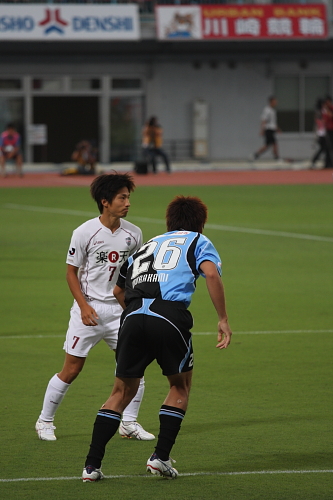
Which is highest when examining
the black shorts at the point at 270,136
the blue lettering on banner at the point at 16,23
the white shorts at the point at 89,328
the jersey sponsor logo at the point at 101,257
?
the blue lettering on banner at the point at 16,23

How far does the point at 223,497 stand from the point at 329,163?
3030 cm

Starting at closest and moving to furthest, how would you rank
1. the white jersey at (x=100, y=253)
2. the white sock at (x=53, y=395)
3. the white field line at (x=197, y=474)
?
the white field line at (x=197, y=474)
the white jersey at (x=100, y=253)
the white sock at (x=53, y=395)

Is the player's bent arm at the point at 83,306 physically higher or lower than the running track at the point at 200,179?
lower

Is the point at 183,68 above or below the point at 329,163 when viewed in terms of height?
above

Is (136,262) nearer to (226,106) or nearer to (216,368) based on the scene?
(216,368)

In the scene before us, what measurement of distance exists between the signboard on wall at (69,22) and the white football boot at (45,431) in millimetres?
31476

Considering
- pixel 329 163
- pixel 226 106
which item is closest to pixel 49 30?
pixel 226 106

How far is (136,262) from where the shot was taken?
18.5 feet

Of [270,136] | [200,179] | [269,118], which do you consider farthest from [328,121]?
[200,179]

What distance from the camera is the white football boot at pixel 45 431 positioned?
253 inches

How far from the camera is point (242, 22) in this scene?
38.1m

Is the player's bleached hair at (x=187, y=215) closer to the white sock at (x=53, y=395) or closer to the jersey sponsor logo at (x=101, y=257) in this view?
the jersey sponsor logo at (x=101, y=257)

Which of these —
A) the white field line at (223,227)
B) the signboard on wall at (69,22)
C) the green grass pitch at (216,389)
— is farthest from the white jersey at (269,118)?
the green grass pitch at (216,389)

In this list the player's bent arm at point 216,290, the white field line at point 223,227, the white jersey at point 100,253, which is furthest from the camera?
the white field line at point 223,227
